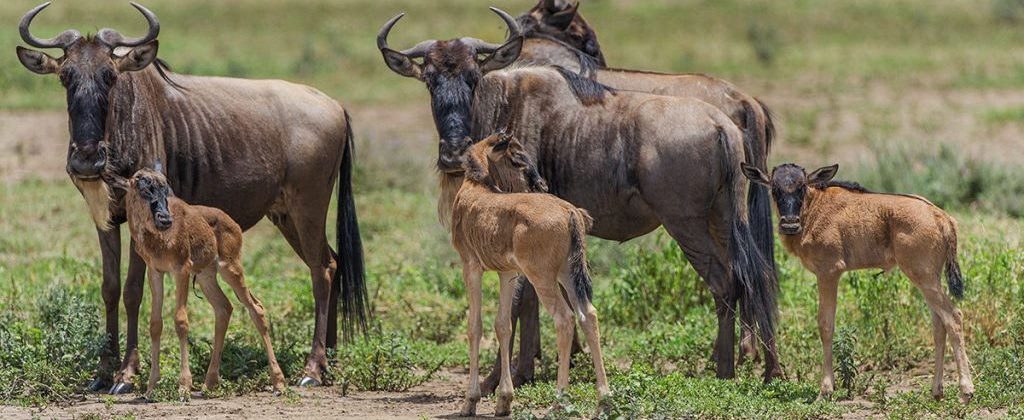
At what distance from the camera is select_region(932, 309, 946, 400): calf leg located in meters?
7.58

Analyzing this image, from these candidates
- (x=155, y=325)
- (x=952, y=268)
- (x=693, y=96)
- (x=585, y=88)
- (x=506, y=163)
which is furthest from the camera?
(x=693, y=96)

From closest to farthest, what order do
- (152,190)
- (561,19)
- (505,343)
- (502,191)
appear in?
(505,343)
(502,191)
(152,190)
(561,19)

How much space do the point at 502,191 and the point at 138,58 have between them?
7.91 feet

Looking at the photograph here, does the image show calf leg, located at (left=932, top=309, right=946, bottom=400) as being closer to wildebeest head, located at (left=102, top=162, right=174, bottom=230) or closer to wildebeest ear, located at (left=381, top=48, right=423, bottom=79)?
wildebeest ear, located at (left=381, top=48, right=423, bottom=79)

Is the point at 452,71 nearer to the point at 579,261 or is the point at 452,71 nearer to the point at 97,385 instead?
the point at 579,261

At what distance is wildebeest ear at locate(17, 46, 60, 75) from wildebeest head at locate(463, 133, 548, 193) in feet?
8.51

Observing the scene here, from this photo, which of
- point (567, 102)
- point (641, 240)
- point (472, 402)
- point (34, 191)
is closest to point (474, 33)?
point (34, 191)

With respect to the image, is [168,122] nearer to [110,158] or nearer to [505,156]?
[110,158]

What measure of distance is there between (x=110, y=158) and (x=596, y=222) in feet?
9.42

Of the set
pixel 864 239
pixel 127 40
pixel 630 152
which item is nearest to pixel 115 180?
pixel 127 40

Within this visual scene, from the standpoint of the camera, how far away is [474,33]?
2966 cm

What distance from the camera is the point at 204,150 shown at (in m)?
9.20

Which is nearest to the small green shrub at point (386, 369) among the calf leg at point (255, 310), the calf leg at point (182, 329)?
the calf leg at point (255, 310)

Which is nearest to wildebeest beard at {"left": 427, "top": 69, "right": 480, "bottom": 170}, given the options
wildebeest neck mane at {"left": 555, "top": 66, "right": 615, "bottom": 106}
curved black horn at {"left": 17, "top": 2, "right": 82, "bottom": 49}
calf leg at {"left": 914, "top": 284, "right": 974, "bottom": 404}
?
wildebeest neck mane at {"left": 555, "top": 66, "right": 615, "bottom": 106}
